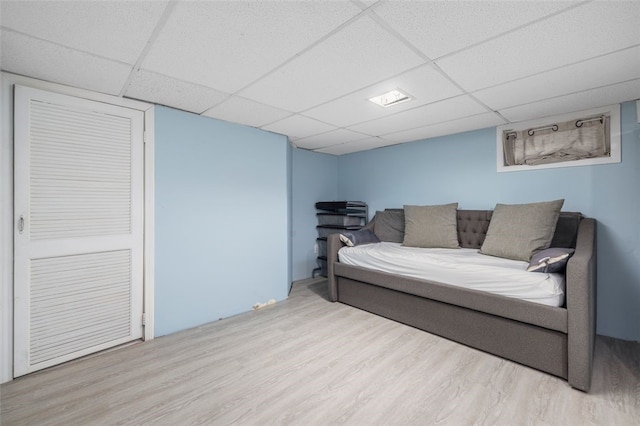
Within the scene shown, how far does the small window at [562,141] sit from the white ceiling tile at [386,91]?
1332mm

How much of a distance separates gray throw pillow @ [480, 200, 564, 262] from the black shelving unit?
6.63ft

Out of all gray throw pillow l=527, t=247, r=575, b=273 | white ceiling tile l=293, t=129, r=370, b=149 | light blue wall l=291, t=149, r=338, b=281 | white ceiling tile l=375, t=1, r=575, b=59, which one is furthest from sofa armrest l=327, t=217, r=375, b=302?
white ceiling tile l=375, t=1, r=575, b=59

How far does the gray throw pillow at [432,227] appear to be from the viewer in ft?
10.4

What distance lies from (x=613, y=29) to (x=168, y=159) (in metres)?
3.29

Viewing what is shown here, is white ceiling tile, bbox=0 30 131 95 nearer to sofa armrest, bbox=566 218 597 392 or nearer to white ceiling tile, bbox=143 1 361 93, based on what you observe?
white ceiling tile, bbox=143 1 361 93

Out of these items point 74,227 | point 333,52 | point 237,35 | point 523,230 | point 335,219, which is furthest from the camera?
point 335,219

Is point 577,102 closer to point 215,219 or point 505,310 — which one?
point 505,310

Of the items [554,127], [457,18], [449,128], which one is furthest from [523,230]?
[457,18]

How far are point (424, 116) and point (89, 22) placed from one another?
273cm

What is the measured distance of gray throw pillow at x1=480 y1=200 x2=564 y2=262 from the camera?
239 centimetres

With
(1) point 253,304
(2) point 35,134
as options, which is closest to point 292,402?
(1) point 253,304

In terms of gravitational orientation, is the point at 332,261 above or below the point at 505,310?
above

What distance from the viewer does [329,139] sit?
3.76 m

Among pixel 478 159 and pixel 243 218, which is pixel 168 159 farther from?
pixel 478 159
